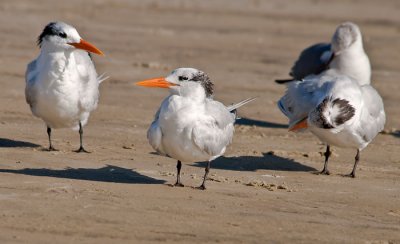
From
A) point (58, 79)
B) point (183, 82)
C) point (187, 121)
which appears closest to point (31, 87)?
point (58, 79)

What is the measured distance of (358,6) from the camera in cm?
2258

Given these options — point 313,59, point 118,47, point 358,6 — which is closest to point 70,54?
point 313,59

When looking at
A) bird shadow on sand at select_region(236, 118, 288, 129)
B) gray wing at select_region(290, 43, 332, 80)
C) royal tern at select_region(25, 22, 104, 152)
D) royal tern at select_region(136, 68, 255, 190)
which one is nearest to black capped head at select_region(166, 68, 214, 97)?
royal tern at select_region(136, 68, 255, 190)

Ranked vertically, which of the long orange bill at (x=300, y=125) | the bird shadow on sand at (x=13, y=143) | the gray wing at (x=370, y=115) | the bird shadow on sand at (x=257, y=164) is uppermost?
the gray wing at (x=370, y=115)

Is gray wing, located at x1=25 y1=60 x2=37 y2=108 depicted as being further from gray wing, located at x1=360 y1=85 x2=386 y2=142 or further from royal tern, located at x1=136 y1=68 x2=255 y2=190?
gray wing, located at x1=360 y1=85 x2=386 y2=142

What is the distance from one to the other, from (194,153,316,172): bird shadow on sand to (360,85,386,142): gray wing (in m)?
0.56

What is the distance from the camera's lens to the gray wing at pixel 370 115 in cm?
809

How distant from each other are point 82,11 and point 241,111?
8.09m

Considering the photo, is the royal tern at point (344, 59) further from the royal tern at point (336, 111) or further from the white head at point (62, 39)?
the white head at point (62, 39)

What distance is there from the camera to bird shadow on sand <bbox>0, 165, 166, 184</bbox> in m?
7.01

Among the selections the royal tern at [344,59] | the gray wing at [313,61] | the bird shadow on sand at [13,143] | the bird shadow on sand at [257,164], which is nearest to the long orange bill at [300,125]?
the bird shadow on sand at [257,164]

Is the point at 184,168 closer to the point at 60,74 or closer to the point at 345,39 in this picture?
the point at 60,74

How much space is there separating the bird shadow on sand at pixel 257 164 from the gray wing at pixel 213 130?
86cm

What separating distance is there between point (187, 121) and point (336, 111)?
1.54 metres
